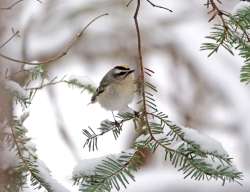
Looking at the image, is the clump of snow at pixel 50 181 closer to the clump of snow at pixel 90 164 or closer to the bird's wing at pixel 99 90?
the clump of snow at pixel 90 164

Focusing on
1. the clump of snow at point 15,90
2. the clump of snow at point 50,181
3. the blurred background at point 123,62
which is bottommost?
the clump of snow at point 50,181

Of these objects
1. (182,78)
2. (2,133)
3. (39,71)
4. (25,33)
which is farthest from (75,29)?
(2,133)

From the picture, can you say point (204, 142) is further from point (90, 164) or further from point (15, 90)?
point (15, 90)

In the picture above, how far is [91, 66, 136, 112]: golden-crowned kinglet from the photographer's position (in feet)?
4.48

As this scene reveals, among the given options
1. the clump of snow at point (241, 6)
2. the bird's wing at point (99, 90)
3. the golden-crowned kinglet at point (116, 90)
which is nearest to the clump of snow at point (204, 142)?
the clump of snow at point (241, 6)

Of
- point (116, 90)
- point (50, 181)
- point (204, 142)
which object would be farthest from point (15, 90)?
point (116, 90)

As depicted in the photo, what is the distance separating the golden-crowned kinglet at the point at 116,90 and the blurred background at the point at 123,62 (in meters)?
1.18

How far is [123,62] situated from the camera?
3018 mm

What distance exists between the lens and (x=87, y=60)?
336 cm

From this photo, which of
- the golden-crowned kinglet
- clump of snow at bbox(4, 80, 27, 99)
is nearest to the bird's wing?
the golden-crowned kinglet

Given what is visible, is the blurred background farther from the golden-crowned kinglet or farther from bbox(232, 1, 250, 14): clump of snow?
bbox(232, 1, 250, 14): clump of snow

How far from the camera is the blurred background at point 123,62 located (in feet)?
9.46

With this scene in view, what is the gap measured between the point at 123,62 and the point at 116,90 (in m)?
1.62

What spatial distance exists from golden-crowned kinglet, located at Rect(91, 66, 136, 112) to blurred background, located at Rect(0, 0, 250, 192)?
1177 mm
